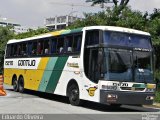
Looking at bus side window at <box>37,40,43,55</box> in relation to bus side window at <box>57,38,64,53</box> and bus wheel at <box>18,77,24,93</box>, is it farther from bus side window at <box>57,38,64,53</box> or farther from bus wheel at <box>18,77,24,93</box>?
bus wheel at <box>18,77,24,93</box>

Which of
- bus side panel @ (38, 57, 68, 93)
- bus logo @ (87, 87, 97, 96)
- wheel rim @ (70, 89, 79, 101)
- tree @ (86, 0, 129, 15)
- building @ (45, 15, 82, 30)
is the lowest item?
wheel rim @ (70, 89, 79, 101)

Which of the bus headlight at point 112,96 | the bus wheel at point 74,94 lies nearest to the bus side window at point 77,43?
the bus wheel at point 74,94

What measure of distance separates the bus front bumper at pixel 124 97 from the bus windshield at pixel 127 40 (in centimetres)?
185

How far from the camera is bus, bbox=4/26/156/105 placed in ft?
52.5

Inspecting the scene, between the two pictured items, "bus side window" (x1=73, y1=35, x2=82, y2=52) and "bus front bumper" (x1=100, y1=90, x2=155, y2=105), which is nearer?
"bus front bumper" (x1=100, y1=90, x2=155, y2=105)

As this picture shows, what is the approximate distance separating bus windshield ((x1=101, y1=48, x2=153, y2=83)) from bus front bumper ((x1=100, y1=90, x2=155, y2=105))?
51 centimetres

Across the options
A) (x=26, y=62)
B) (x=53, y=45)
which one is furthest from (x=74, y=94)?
(x=26, y=62)

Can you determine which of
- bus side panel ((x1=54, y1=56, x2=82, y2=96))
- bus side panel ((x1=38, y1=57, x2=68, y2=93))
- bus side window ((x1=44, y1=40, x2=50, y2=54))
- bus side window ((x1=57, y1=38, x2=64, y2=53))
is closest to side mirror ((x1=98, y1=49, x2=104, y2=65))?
bus side panel ((x1=54, y1=56, x2=82, y2=96))

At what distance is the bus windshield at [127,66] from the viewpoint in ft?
52.4

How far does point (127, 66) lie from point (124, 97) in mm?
1181

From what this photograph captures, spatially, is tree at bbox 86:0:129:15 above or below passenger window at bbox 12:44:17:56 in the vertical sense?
above


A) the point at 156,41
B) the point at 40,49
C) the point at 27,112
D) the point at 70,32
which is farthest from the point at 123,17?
the point at 27,112

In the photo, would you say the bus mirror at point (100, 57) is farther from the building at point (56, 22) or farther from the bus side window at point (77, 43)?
the building at point (56, 22)

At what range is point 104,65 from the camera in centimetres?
1593
